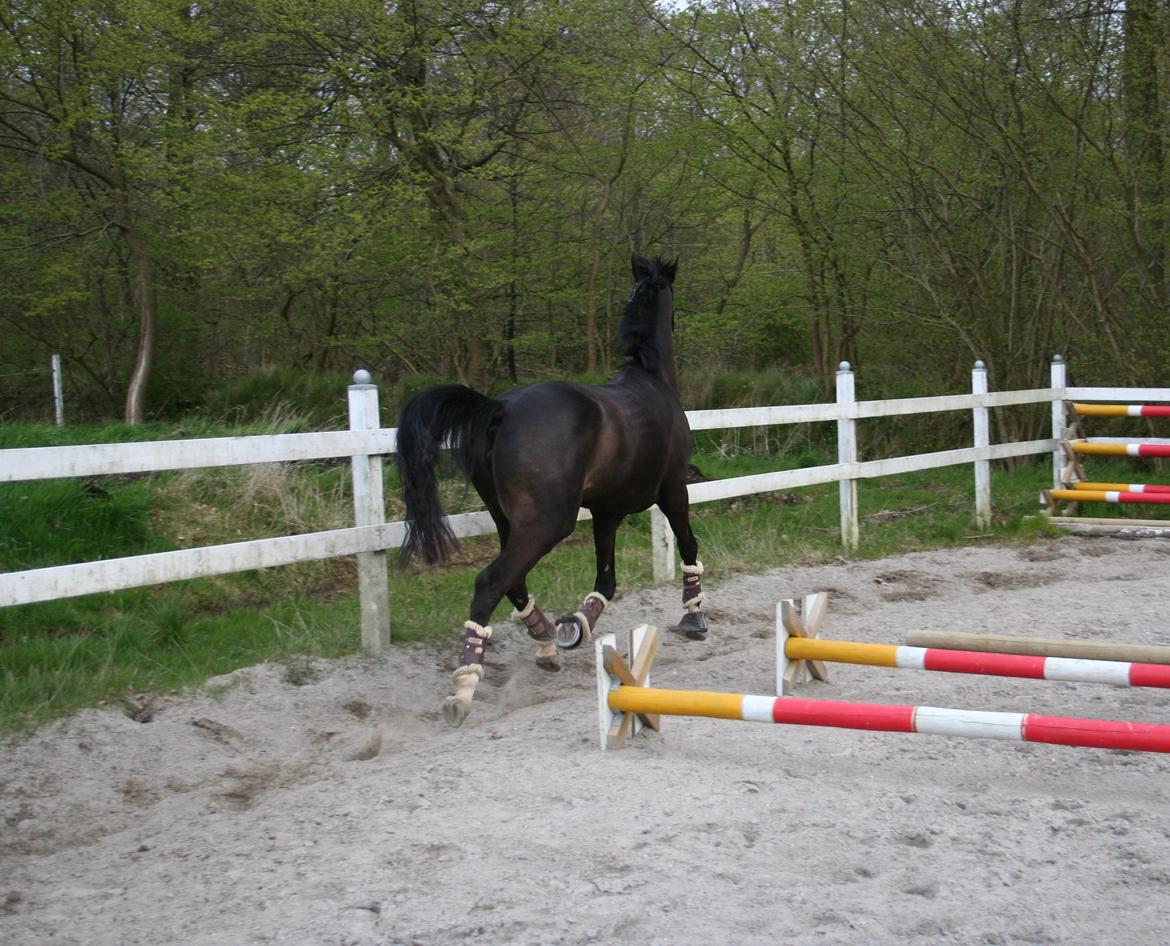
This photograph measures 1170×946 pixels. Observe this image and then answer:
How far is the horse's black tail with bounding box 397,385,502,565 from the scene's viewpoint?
16.8ft

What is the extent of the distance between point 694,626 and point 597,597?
0.69 metres

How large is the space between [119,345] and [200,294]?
1457mm

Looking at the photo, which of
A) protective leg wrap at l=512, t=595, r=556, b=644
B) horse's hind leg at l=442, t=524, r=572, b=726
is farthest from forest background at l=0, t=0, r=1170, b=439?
horse's hind leg at l=442, t=524, r=572, b=726

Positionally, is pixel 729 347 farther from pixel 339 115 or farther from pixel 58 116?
pixel 58 116

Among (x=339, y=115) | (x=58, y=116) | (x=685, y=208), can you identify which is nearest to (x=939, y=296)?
(x=685, y=208)

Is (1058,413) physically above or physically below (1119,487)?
above

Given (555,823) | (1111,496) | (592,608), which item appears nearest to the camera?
(555,823)

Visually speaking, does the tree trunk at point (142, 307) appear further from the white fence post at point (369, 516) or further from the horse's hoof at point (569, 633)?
the horse's hoof at point (569, 633)

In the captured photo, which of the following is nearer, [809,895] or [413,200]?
[809,895]

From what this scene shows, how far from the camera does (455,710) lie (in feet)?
15.3

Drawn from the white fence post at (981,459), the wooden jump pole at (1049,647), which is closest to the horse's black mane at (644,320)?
the wooden jump pole at (1049,647)

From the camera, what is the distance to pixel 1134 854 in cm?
304

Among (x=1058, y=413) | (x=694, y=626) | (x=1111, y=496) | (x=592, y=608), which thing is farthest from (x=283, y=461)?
(x=1058, y=413)

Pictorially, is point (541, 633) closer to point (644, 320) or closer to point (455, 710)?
point (455, 710)
